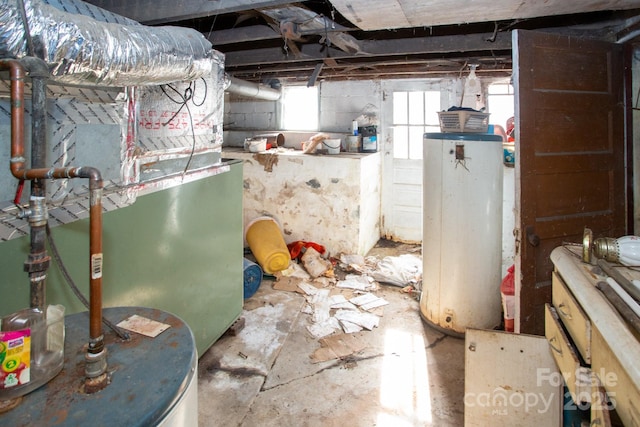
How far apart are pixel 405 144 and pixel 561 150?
2.68m

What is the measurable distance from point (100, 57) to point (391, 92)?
3.92m

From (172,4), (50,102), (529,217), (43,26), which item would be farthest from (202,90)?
(529,217)

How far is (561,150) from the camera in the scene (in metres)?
2.08

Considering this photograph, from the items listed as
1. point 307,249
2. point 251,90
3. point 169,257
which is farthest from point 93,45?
point 251,90

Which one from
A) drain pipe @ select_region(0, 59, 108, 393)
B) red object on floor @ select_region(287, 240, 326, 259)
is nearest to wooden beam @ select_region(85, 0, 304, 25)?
drain pipe @ select_region(0, 59, 108, 393)

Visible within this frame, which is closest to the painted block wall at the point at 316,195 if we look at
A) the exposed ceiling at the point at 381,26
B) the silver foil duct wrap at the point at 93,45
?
the exposed ceiling at the point at 381,26

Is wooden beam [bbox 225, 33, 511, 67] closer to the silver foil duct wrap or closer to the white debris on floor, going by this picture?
the silver foil duct wrap

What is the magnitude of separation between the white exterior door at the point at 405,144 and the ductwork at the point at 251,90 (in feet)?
4.52

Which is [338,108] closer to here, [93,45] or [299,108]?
[299,108]

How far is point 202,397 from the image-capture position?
2066 millimetres

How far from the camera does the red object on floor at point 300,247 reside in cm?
408

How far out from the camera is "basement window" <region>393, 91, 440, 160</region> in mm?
4559

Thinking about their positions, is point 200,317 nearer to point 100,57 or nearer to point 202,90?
point 202,90

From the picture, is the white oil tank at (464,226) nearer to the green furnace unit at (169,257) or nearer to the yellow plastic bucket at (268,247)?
the green furnace unit at (169,257)
